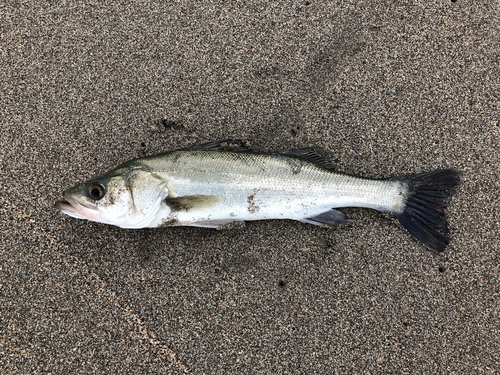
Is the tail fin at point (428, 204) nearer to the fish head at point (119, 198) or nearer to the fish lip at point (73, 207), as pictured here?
the fish head at point (119, 198)

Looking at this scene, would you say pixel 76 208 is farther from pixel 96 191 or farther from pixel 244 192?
pixel 244 192

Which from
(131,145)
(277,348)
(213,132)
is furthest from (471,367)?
(131,145)

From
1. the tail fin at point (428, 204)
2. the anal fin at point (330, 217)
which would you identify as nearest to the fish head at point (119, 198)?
the anal fin at point (330, 217)

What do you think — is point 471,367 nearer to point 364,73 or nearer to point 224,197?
point 224,197

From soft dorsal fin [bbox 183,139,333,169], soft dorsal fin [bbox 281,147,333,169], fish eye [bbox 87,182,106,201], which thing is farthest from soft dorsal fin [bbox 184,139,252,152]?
fish eye [bbox 87,182,106,201]

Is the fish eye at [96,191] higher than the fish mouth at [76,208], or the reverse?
the fish eye at [96,191]

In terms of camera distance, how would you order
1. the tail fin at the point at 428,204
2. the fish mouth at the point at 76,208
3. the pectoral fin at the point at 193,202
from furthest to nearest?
the tail fin at the point at 428,204
the pectoral fin at the point at 193,202
the fish mouth at the point at 76,208
